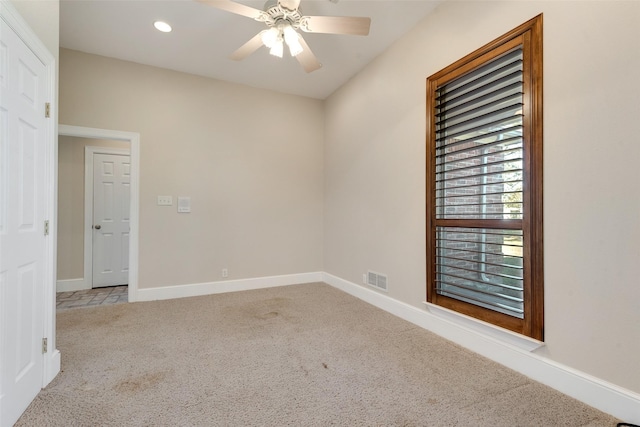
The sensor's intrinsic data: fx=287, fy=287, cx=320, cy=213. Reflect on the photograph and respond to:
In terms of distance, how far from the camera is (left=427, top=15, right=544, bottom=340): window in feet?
6.37

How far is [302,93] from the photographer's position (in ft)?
14.9

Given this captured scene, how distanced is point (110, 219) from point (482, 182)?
5078mm

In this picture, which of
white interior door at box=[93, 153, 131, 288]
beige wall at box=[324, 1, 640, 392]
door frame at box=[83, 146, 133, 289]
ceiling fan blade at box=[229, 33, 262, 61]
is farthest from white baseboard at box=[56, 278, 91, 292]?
beige wall at box=[324, 1, 640, 392]

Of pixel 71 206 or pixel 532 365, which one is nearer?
pixel 532 365

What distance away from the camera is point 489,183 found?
2.27 m

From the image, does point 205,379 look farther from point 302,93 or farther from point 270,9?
point 302,93

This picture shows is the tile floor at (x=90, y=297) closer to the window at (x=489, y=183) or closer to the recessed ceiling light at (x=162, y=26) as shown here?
the recessed ceiling light at (x=162, y=26)

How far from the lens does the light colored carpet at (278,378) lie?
157cm

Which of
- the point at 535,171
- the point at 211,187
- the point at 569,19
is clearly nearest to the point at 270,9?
the point at 569,19

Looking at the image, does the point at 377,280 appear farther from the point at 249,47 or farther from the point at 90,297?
the point at 90,297

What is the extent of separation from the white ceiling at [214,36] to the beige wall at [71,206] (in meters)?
1.49

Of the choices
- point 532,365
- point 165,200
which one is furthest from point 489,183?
point 165,200

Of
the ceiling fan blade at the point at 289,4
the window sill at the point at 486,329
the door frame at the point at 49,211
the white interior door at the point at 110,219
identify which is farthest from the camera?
the white interior door at the point at 110,219

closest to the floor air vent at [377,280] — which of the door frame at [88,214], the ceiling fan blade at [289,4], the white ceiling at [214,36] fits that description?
the white ceiling at [214,36]
